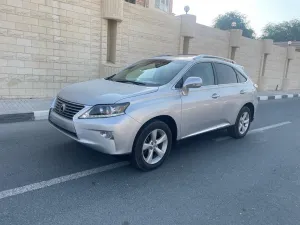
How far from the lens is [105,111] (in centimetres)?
353

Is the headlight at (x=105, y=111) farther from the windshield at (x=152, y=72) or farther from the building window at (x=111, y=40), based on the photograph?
the building window at (x=111, y=40)

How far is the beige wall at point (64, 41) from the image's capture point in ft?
25.4

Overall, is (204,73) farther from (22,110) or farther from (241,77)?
(22,110)

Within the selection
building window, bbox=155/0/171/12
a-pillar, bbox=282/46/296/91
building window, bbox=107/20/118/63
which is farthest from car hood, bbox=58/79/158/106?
a-pillar, bbox=282/46/296/91

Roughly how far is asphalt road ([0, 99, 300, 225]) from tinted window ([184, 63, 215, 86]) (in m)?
1.29

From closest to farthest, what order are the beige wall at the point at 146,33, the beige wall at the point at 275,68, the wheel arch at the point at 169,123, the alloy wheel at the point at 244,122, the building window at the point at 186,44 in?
the wheel arch at the point at 169,123 < the alloy wheel at the point at 244,122 < the beige wall at the point at 146,33 < the building window at the point at 186,44 < the beige wall at the point at 275,68

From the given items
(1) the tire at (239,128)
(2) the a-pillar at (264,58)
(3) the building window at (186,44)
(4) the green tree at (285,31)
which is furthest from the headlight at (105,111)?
(4) the green tree at (285,31)

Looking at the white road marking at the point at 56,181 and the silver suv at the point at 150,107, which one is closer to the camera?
the white road marking at the point at 56,181

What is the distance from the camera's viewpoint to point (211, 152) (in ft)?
16.4

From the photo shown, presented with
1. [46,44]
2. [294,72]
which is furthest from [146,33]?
[294,72]

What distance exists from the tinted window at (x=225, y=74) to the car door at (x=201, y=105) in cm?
21

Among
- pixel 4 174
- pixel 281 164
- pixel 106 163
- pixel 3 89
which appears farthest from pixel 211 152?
pixel 3 89

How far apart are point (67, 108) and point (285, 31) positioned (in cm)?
6118

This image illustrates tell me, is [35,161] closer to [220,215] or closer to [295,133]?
[220,215]
